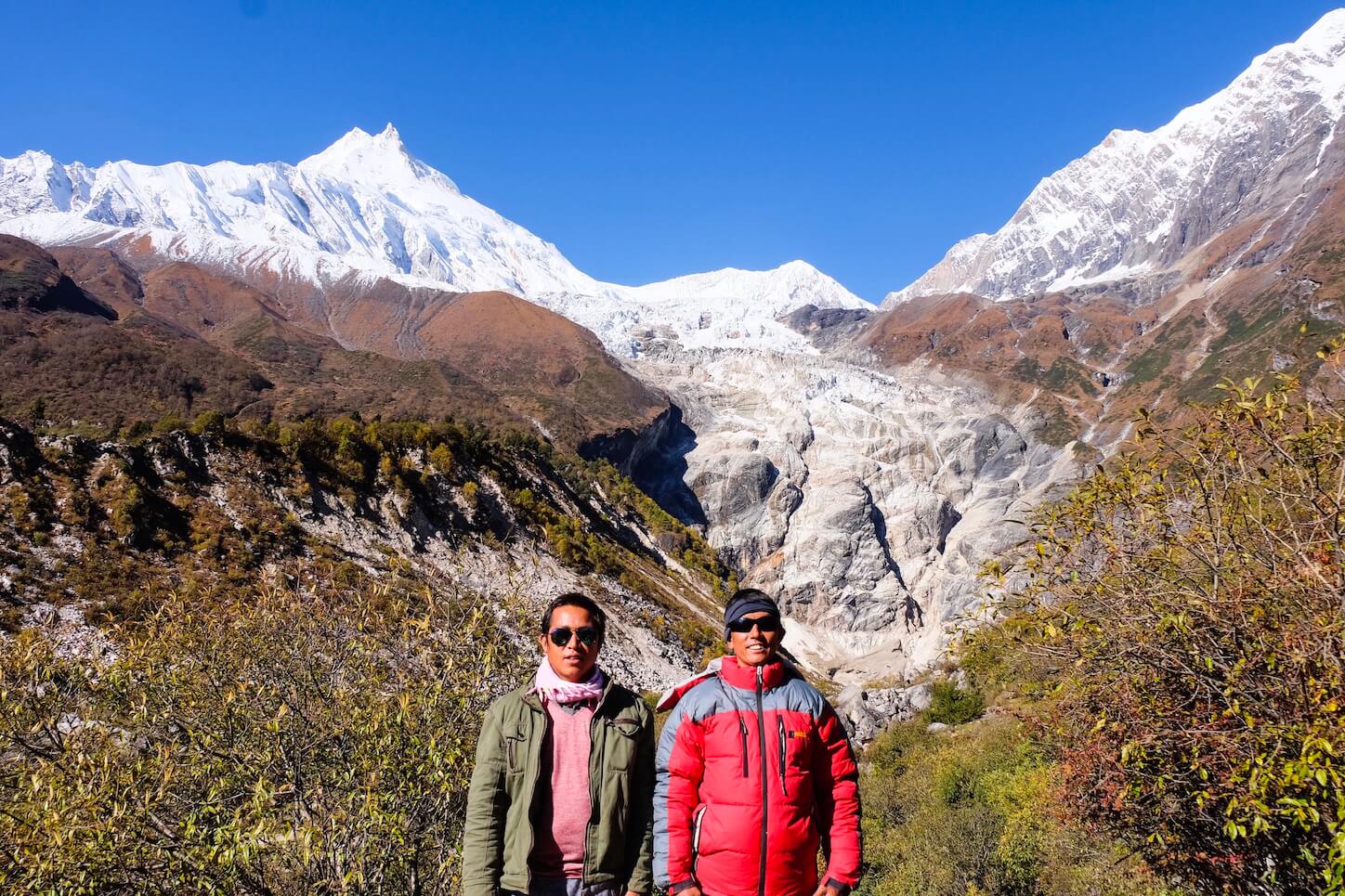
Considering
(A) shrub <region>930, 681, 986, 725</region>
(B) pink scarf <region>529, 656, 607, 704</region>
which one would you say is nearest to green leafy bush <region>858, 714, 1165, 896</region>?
(A) shrub <region>930, 681, 986, 725</region>

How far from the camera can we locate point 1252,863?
611cm

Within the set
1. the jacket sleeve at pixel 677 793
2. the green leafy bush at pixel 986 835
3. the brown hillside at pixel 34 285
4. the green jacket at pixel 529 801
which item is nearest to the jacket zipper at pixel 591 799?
the green jacket at pixel 529 801

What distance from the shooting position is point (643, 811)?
14.5 feet

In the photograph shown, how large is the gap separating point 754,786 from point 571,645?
4.66 ft

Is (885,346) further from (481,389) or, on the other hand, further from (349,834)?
(349,834)

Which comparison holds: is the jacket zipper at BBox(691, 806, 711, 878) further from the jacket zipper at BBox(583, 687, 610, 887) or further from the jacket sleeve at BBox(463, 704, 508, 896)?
the jacket sleeve at BBox(463, 704, 508, 896)

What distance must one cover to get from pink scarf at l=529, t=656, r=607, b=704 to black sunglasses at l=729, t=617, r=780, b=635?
0.93 metres

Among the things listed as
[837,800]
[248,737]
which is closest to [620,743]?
[837,800]

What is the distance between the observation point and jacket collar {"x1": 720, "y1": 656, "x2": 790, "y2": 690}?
4.41 metres

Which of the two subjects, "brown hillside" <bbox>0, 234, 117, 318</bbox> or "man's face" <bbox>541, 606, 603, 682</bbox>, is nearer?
"man's face" <bbox>541, 606, 603, 682</bbox>

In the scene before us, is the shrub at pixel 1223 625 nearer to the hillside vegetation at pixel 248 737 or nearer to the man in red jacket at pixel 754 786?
the man in red jacket at pixel 754 786

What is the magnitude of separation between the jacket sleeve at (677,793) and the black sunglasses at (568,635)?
73cm

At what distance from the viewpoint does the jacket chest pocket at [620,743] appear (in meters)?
4.25

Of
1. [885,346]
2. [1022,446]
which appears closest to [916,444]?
[1022,446]
